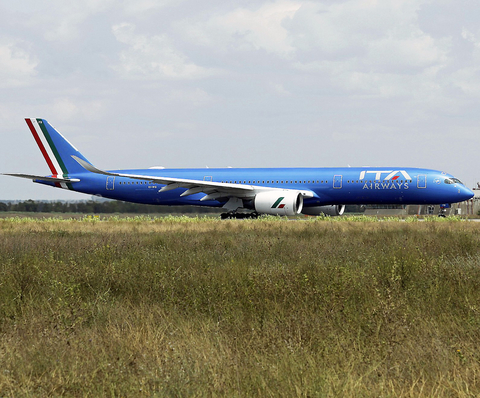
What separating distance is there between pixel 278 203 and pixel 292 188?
3055 millimetres

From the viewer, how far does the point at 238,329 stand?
545 cm

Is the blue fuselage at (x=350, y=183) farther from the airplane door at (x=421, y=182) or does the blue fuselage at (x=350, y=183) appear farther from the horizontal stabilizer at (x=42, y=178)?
the horizontal stabilizer at (x=42, y=178)

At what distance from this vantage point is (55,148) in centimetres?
3847

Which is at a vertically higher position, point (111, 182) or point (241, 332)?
point (111, 182)

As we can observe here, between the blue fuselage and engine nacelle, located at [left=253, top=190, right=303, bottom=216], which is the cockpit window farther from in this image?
engine nacelle, located at [left=253, top=190, right=303, bottom=216]

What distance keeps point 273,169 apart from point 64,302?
1130 inches

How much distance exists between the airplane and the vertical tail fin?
1996mm

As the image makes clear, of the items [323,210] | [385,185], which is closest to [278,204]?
[385,185]

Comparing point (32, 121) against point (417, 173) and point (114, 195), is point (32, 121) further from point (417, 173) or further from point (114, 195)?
point (417, 173)

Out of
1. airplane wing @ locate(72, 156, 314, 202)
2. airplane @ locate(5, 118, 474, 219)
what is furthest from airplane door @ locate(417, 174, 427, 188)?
airplane wing @ locate(72, 156, 314, 202)

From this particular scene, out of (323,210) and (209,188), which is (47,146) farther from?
(323,210)

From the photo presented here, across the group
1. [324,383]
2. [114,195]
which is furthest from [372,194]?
[324,383]

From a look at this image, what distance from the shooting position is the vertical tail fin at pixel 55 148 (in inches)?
1507

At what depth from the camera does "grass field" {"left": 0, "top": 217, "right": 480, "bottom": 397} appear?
13.2ft
